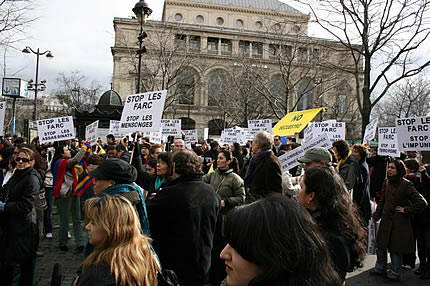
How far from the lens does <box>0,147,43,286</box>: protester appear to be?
4.17m

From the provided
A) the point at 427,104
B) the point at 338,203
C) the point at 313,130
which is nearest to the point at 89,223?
the point at 338,203

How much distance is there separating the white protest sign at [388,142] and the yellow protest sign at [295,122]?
5.62 ft

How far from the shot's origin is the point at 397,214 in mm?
5637

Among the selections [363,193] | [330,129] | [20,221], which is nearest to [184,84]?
[330,129]

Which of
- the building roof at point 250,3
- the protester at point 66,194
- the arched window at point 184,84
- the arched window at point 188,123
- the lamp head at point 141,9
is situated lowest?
the protester at point 66,194

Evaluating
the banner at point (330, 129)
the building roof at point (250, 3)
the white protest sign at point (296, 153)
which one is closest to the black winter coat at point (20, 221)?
the white protest sign at point (296, 153)

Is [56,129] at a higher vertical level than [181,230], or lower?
higher

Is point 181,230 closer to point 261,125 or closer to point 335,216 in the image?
point 335,216

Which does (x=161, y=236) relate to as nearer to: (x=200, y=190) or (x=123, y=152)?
(x=200, y=190)

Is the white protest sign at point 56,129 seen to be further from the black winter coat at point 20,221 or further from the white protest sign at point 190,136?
the white protest sign at point 190,136

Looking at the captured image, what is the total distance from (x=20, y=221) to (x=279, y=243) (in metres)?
3.97

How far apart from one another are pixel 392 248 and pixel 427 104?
144ft

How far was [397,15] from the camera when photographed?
42.0 ft

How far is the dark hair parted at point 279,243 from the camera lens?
1.25 m
